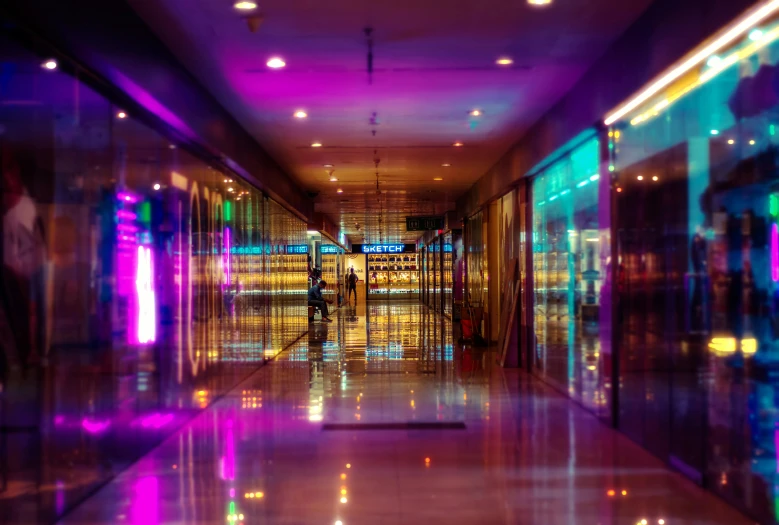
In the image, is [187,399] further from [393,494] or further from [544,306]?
[544,306]

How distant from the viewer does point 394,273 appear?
152 feet

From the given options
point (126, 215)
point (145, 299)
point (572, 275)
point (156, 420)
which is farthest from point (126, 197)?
point (572, 275)

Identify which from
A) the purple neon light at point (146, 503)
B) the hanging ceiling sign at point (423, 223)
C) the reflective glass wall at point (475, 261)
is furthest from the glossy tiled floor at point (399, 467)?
the hanging ceiling sign at point (423, 223)

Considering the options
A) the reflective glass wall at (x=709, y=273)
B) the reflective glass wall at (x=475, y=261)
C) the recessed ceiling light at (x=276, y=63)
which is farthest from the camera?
the reflective glass wall at (x=475, y=261)

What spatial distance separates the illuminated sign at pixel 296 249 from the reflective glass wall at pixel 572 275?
675cm

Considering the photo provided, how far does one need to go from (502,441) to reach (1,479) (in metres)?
3.93

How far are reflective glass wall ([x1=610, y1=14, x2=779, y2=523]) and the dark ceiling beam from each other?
393cm

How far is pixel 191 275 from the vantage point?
7.67m

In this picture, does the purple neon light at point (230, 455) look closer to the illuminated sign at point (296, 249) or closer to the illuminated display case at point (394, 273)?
the illuminated sign at point (296, 249)

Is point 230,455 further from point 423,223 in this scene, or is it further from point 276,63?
point 423,223

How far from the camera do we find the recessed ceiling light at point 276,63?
6902 mm

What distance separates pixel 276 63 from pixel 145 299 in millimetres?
2509

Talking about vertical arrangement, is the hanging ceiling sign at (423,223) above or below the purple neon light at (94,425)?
above

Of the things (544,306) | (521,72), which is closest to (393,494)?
(521,72)
